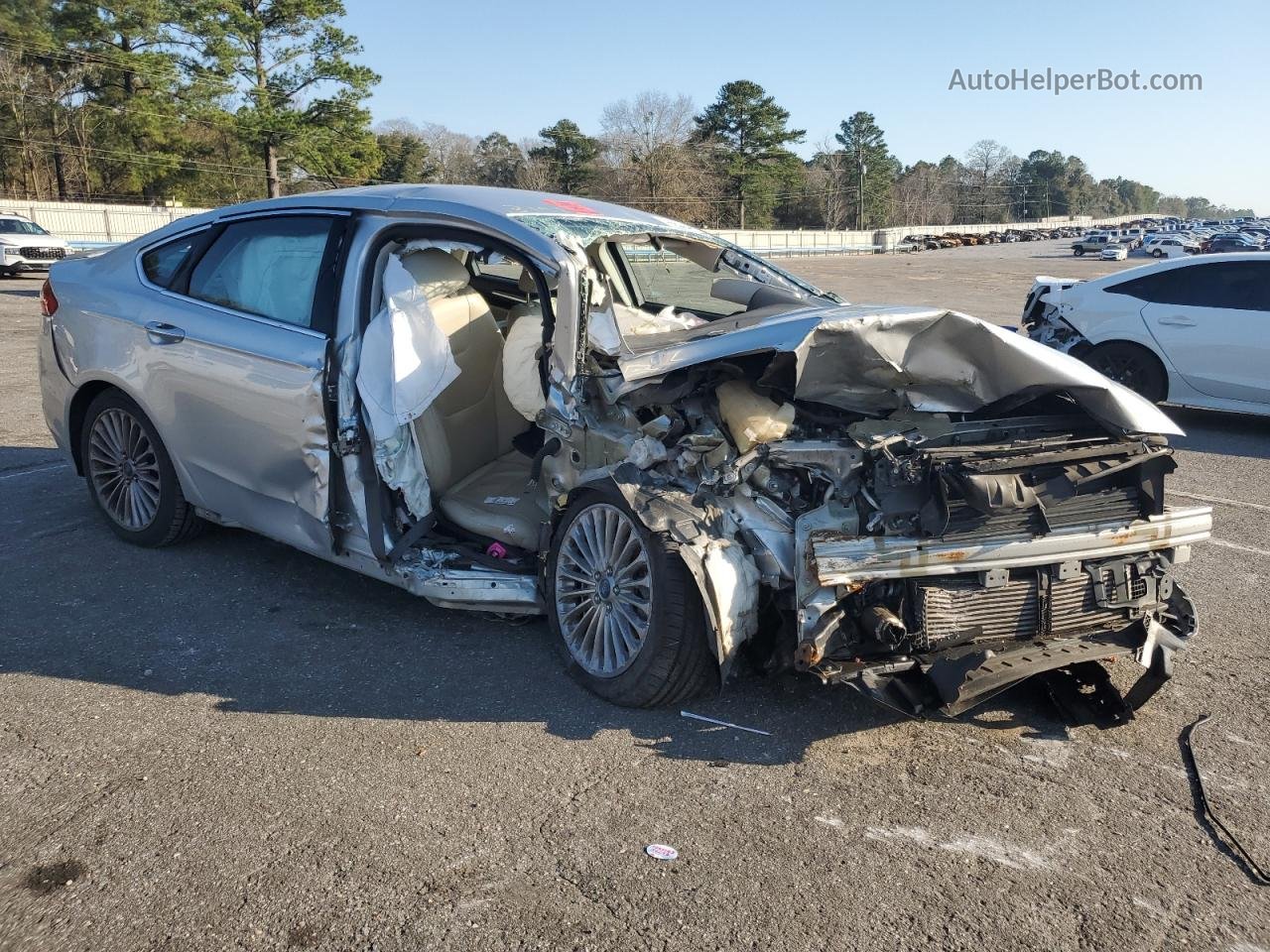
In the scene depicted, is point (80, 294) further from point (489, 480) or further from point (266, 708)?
point (266, 708)

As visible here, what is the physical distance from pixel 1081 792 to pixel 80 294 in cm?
515

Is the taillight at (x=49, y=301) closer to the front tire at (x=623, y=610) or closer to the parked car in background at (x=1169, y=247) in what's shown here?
the front tire at (x=623, y=610)

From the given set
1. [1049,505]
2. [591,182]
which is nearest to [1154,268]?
[1049,505]

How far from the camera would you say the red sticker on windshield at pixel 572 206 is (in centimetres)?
458

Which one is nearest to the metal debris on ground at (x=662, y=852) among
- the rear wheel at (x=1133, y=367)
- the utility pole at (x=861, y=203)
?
the rear wheel at (x=1133, y=367)

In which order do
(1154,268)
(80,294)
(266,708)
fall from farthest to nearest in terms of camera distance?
1. (1154,268)
2. (80,294)
3. (266,708)

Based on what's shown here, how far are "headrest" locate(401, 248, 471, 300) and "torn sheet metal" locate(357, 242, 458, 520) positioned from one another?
0.05 metres

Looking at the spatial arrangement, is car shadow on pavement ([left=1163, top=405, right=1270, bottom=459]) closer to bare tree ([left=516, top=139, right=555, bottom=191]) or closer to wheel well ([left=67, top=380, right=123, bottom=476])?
wheel well ([left=67, top=380, right=123, bottom=476])

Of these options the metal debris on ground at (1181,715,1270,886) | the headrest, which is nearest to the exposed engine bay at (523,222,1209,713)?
the metal debris on ground at (1181,715,1270,886)

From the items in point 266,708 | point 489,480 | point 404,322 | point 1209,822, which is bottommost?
point 1209,822

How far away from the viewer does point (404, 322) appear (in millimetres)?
4203

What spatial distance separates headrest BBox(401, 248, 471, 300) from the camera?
14.6 ft

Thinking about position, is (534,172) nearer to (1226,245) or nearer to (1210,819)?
(1226,245)

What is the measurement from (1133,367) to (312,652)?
27.3 feet
